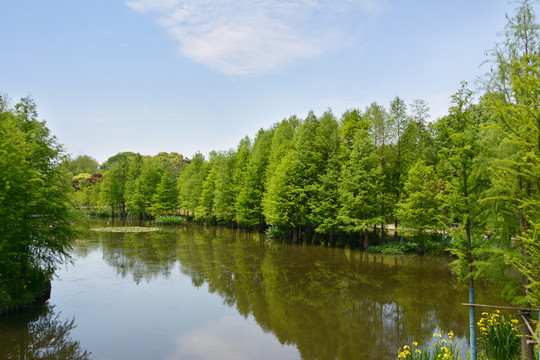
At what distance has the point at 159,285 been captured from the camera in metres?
20.2

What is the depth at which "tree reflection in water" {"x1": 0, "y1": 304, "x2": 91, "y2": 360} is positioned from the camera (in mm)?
11508

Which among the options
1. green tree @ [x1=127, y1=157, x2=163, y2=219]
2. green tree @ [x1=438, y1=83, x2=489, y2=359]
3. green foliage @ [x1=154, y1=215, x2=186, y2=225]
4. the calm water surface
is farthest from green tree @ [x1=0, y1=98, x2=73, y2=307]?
green tree @ [x1=127, y1=157, x2=163, y2=219]

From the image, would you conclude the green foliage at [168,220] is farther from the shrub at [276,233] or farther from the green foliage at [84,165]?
the green foliage at [84,165]

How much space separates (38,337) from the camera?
1275 cm

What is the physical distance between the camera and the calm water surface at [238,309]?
39.9 feet

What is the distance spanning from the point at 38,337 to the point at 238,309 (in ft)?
26.6

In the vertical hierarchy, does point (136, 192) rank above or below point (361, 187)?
above

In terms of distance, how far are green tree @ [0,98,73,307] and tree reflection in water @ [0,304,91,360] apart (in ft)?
3.49

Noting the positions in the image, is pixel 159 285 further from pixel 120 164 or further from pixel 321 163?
pixel 120 164

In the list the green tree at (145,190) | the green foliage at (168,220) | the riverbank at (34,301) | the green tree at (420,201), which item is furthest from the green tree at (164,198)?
the riverbank at (34,301)

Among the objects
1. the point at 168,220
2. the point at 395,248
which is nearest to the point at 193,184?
the point at 168,220

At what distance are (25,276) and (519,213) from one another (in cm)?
2006

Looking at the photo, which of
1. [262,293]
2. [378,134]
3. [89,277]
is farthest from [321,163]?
[89,277]

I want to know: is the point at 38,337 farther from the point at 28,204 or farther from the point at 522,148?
the point at 522,148
